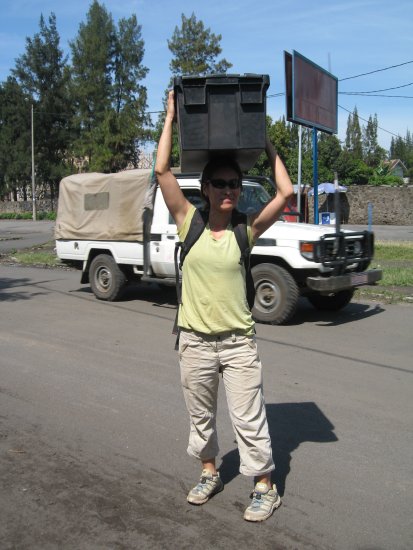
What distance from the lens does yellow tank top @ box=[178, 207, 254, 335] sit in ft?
10.5

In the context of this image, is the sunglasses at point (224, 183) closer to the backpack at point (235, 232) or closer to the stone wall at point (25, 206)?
the backpack at point (235, 232)

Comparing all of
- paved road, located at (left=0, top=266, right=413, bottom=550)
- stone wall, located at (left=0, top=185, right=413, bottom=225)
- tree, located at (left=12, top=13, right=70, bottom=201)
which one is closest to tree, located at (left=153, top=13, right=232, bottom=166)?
stone wall, located at (left=0, top=185, right=413, bottom=225)

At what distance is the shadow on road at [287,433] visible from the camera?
12.4ft

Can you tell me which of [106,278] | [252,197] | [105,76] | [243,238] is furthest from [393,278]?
[105,76]

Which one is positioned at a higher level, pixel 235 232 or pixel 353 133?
pixel 353 133

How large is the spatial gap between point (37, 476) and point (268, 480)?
149 cm

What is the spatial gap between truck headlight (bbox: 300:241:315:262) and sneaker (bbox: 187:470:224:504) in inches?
198

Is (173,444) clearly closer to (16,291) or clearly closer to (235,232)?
(235,232)

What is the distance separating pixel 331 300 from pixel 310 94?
885cm

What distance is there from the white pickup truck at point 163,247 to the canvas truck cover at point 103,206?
17 mm

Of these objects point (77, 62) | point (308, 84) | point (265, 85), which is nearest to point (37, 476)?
point (265, 85)

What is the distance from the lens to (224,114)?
3213mm

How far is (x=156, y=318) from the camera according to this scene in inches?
352

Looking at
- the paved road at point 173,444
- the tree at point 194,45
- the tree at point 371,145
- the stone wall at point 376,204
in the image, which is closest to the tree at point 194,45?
the tree at point 194,45
